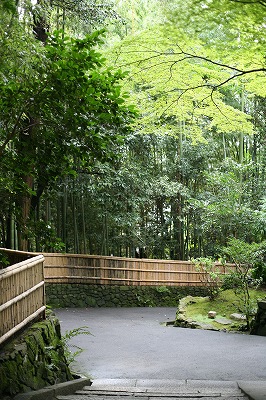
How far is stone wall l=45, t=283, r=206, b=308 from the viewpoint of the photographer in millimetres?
14008

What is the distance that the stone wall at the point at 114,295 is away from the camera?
14008mm

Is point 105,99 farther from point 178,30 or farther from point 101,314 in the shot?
point 101,314

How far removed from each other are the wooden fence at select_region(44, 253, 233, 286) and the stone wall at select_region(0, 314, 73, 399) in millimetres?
8265

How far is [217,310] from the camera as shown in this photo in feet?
38.9

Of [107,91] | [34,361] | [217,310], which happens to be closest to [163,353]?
[34,361]

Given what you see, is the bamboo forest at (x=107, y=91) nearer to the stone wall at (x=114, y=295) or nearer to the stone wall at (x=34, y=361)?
the stone wall at (x=34, y=361)

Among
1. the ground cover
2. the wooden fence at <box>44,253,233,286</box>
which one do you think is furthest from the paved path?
the wooden fence at <box>44,253,233,286</box>

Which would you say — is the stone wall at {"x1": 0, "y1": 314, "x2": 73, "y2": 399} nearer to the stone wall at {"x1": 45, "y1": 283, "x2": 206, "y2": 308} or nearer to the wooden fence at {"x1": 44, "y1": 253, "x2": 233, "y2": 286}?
the wooden fence at {"x1": 44, "y1": 253, "x2": 233, "y2": 286}

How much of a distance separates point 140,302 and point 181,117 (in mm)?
8844

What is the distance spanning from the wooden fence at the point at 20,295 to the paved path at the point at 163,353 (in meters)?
1.23

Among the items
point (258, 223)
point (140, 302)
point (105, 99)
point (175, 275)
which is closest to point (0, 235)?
point (140, 302)

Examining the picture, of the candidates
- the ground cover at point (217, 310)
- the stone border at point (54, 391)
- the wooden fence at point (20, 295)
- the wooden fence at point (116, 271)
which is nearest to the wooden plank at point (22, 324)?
the wooden fence at point (20, 295)

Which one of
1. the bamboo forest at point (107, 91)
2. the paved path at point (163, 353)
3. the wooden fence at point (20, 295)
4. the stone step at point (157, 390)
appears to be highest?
the bamboo forest at point (107, 91)

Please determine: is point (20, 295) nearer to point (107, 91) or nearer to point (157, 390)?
point (157, 390)
